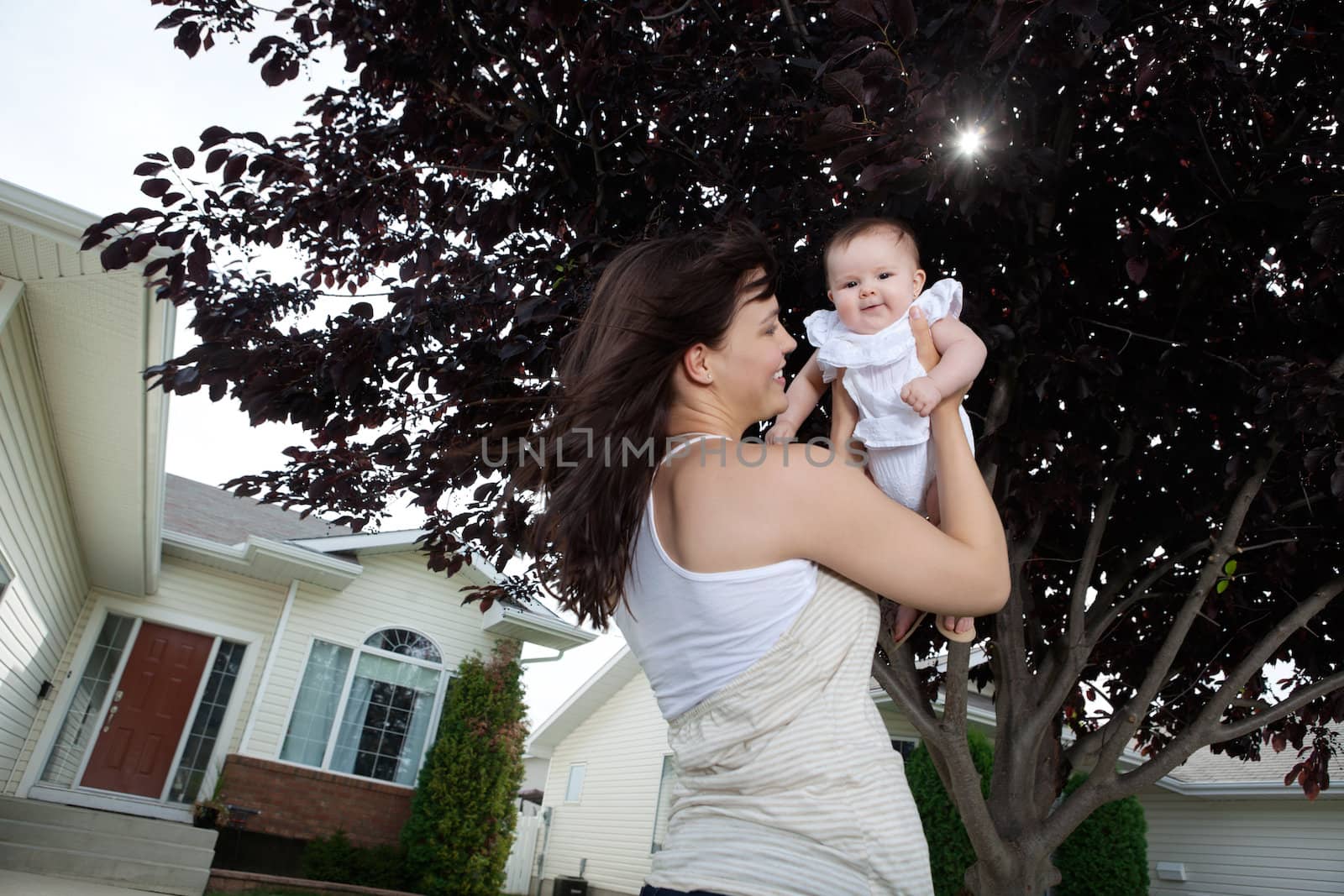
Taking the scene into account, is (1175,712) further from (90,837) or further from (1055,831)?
(90,837)

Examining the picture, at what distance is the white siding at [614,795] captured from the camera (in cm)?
1622

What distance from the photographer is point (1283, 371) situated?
124 inches

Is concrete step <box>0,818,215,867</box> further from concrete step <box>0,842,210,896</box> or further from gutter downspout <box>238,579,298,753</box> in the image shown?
gutter downspout <box>238,579,298,753</box>

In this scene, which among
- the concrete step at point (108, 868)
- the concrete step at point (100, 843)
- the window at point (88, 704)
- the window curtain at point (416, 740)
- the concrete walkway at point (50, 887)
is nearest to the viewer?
the concrete walkway at point (50, 887)

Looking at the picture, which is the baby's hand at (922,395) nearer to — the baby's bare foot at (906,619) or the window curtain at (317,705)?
the baby's bare foot at (906,619)

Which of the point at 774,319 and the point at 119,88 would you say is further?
the point at 119,88

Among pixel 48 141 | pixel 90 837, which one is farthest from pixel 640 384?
pixel 90 837

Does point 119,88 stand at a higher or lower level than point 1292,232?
higher

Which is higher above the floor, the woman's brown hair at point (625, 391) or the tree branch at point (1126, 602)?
the tree branch at point (1126, 602)

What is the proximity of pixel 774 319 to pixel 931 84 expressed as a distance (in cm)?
152

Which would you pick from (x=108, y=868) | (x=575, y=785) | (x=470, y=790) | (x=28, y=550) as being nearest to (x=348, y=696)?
(x=470, y=790)

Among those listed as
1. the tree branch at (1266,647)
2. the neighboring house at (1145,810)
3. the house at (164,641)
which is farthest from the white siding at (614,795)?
the tree branch at (1266,647)

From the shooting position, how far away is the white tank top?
1.25m

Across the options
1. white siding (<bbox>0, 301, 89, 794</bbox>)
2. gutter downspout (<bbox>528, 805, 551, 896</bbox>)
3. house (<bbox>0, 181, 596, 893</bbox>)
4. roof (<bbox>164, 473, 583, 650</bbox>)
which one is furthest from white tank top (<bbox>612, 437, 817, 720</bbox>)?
gutter downspout (<bbox>528, 805, 551, 896</bbox>)
